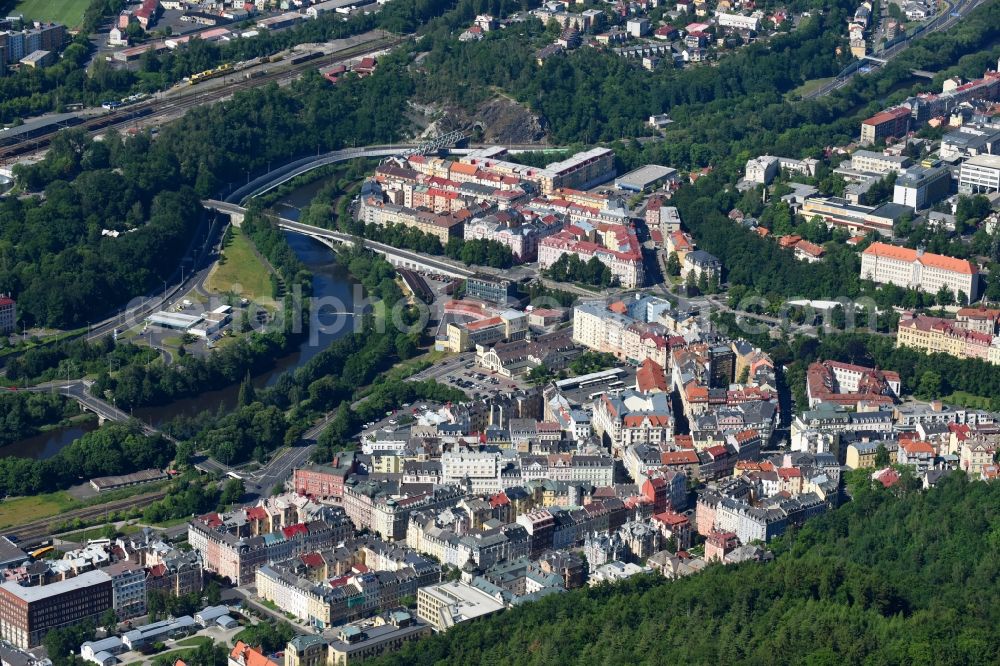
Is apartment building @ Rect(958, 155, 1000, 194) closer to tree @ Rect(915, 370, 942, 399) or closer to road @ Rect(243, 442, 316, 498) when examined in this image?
tree @ Rect(915, 370, 942, 399)

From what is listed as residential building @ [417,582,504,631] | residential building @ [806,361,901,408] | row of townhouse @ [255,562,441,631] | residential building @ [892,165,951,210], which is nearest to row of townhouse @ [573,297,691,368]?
residential building @ [806,361,901,408]

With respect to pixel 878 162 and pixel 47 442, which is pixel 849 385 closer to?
pixel 878 162

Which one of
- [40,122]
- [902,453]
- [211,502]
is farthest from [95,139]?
[902,453]

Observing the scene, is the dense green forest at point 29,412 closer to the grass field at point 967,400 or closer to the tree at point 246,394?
the tree at point 246,394

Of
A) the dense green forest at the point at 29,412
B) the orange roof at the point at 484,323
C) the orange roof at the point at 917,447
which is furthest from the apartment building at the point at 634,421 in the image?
the dense green forest at the point at 29,412

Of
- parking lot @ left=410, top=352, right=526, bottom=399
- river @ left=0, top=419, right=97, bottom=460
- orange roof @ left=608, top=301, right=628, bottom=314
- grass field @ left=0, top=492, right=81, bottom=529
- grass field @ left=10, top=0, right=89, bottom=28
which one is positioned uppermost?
grass field @ left=10, top=0, right=89, bottom=28

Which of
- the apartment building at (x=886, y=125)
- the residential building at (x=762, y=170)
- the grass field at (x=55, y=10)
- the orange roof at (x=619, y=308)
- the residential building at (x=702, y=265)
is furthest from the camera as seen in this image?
the grass field at (x=55, y=10)
